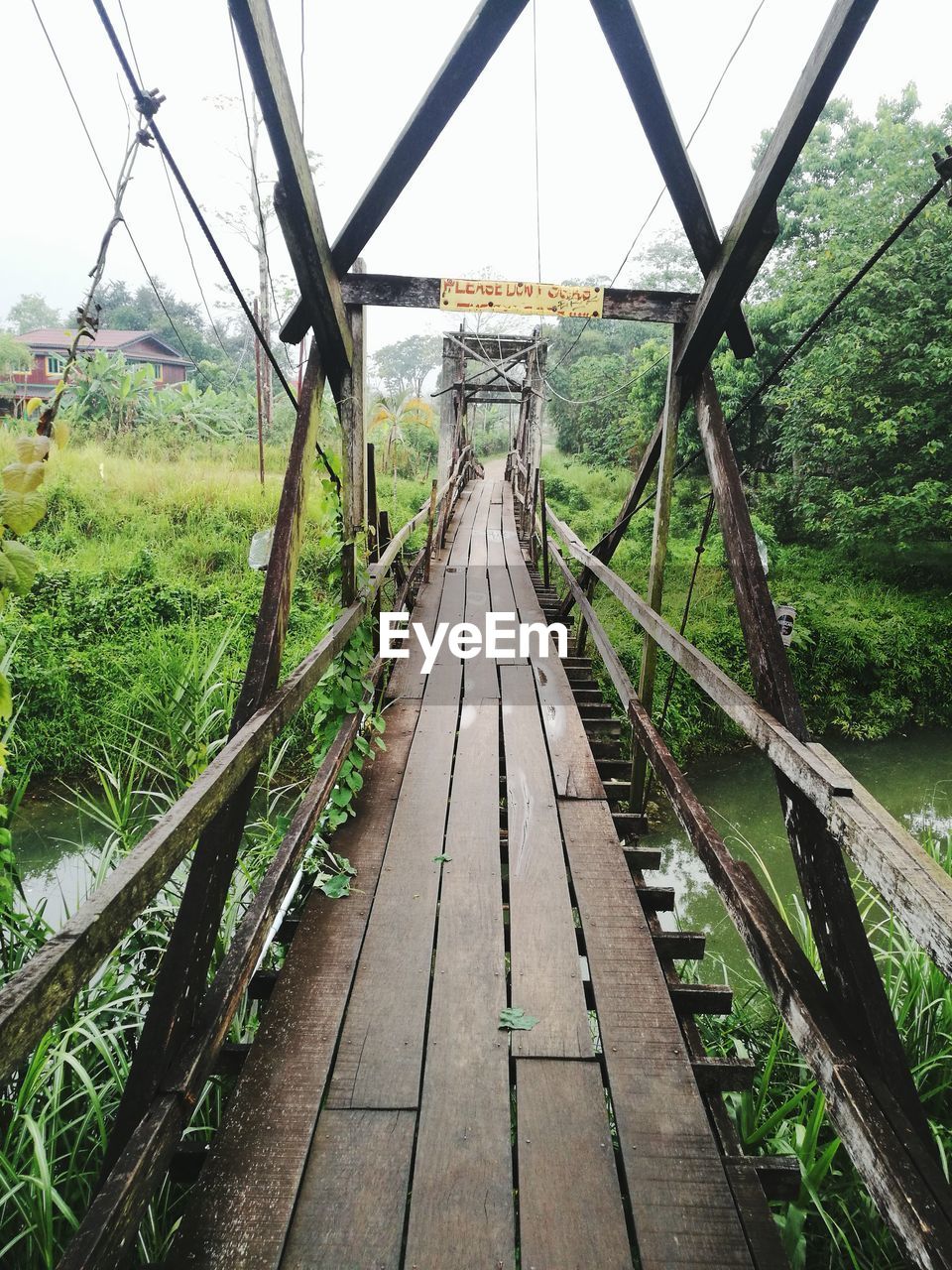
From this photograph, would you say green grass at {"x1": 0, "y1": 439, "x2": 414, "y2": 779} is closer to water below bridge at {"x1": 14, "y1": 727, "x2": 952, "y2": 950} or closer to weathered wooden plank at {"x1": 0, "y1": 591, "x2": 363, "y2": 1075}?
water below bridge at {"x1": 14, "y1": 727, "x2": 952, "y2": 950}

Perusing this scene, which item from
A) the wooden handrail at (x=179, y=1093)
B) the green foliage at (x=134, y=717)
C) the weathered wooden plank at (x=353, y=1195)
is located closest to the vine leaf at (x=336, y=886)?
the green foliage at (x=134, y=717)

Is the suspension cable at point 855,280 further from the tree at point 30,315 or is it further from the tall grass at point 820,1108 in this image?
Result: the tree at point 30,315

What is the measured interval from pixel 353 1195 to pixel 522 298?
119 inches

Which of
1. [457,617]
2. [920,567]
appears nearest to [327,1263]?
[457,617]

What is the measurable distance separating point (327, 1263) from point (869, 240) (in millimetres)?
12054

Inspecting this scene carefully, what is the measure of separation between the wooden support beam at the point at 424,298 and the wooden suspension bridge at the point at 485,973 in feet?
0.04

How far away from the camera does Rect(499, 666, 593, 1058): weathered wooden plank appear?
1.80 meters

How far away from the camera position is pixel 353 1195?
1.39 metres

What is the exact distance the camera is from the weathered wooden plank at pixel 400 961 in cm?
166

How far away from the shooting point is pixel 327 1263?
1.27m

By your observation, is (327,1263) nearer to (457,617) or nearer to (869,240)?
(457,617)

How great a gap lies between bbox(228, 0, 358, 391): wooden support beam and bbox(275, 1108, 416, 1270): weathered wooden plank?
2.41m

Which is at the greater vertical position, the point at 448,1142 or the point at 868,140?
the point at 868,140

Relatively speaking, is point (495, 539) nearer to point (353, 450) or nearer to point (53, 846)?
point (53, 846)
